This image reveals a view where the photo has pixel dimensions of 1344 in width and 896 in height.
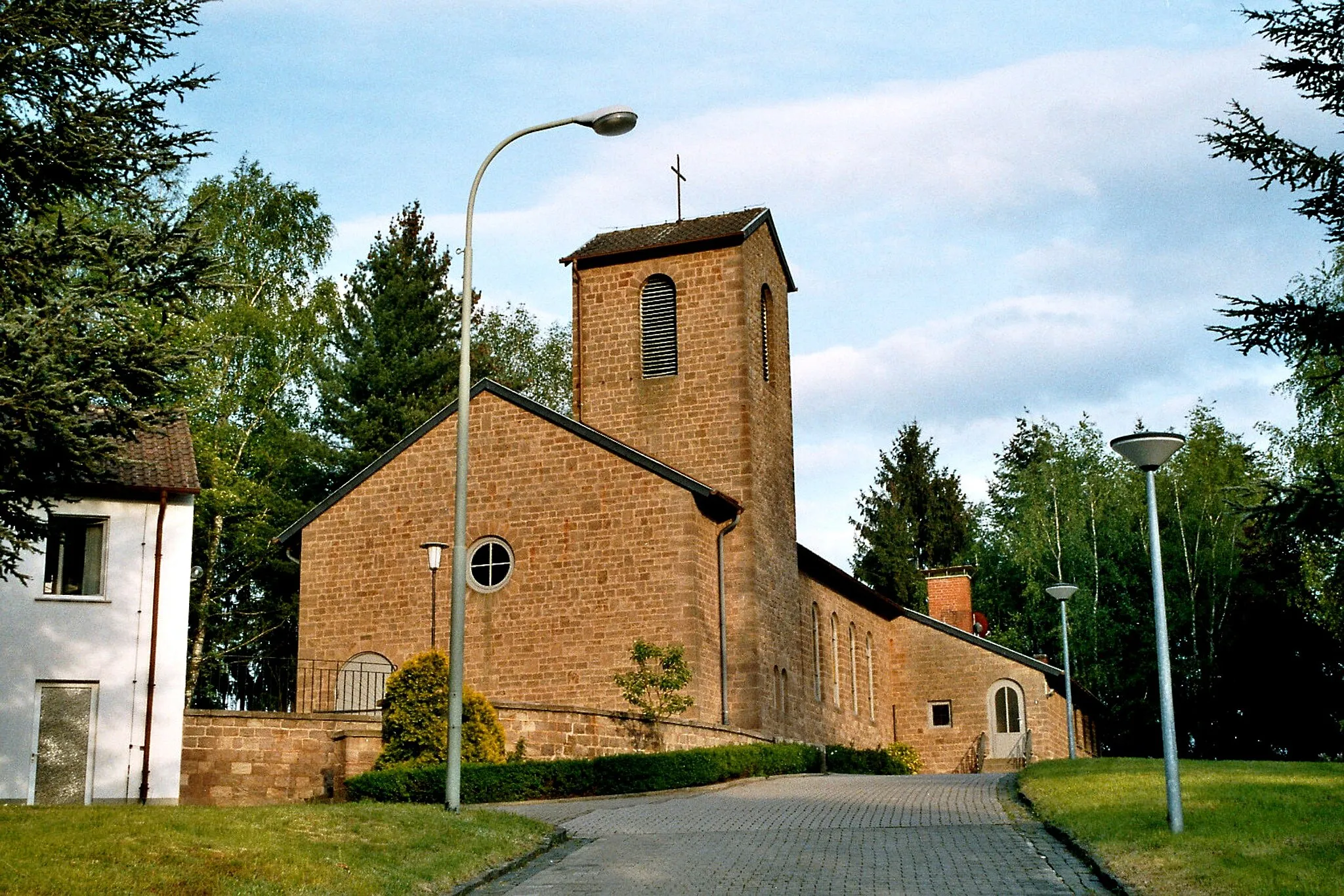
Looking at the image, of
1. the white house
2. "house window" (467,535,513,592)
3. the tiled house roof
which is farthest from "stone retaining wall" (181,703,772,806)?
"house window" (467,535,513,592)

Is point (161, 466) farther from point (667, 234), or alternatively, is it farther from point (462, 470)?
point (667, 234)

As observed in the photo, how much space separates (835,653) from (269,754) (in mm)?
18907

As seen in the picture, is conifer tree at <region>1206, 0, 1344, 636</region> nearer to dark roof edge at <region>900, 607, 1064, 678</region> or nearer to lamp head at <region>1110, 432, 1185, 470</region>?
lamp head at <region>1110, 432, 1185, 470</region>

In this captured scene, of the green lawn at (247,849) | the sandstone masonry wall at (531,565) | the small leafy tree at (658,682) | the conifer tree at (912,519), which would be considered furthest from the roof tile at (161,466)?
the conifer tree at (912,519)

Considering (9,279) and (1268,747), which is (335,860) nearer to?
(9,279)

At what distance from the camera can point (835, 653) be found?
37.0 meters

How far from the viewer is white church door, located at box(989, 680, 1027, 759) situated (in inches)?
1570

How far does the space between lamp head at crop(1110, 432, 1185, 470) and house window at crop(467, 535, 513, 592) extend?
56.2 feet

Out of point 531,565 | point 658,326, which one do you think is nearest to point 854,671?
point 658,326

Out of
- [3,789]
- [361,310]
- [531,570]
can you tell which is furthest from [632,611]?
[361,310]

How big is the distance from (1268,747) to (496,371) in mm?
29527

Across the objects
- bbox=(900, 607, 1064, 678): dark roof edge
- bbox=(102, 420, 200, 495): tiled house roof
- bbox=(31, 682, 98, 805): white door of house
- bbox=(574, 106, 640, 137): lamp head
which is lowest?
bbox=(31, 682, 98, 805): white door of house

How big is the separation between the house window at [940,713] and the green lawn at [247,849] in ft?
93.0

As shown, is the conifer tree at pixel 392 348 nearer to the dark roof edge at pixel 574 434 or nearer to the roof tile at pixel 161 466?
the dark roof edge at pixel 574 434
